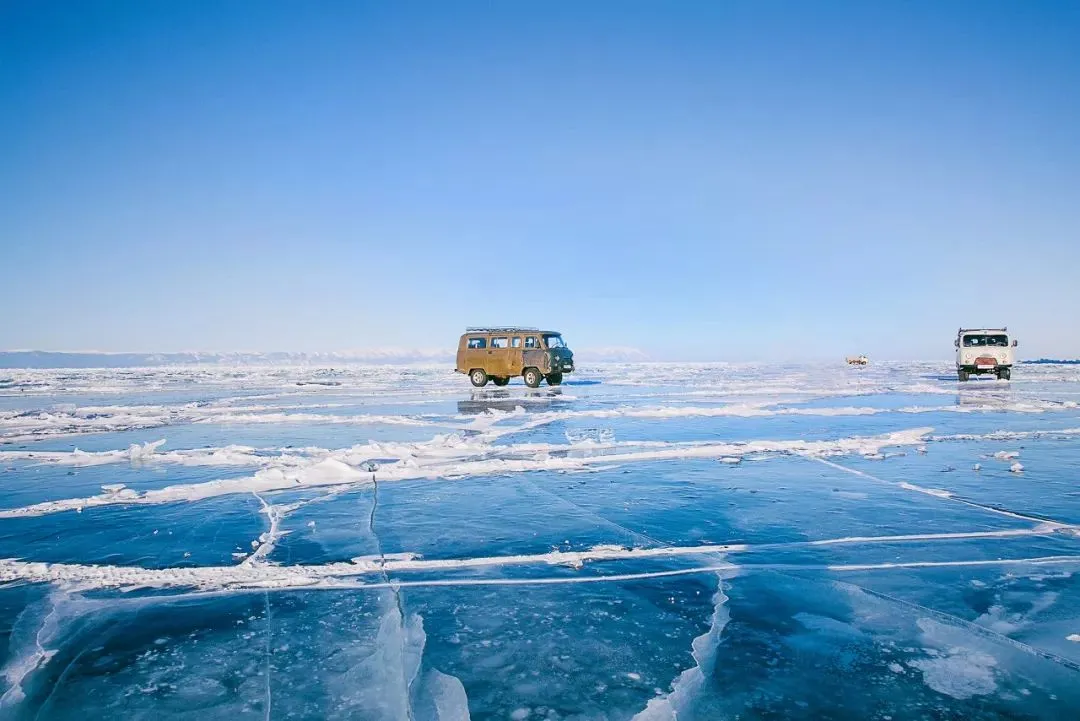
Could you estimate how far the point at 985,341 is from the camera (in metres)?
29.6

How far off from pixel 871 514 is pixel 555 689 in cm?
459

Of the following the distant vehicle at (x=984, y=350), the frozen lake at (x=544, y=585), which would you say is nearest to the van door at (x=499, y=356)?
the frozen lake at (x=544, y=585)

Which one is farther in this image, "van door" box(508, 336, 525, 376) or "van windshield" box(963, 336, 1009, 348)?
"van windshield" box(963, 336, 1009, 348)

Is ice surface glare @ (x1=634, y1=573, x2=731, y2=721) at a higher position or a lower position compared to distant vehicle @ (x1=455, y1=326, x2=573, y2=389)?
lower

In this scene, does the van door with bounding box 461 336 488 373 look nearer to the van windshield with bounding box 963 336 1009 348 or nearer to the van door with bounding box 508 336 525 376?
the van door with bounding box 508 336 525 376

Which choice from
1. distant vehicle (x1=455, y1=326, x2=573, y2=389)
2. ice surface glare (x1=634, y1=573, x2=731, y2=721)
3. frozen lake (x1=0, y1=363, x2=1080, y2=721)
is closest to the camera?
ice surface glare (x1=634, y1=573, x2=731, y2=721)

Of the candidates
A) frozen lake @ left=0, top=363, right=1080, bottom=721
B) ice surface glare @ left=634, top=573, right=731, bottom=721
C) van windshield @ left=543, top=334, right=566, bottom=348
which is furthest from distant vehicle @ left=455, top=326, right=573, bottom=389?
ice surface glare @ left=634, top=573, right=731, bottom=721

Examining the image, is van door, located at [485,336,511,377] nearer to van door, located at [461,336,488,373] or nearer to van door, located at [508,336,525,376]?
van door, located at [508,336,525,376]

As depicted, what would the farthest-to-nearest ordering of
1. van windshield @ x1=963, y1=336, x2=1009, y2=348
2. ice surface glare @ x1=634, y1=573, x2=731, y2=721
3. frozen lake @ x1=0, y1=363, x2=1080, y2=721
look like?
van windshield @ x1=963, y1=336, x2=1009, y2=348 → frozen lake @ x1=0, y1=363, x2=1080, y2=721 → ice surface glare @ x1=634, y1=573, x2=731, y2=721

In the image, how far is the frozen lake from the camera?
9.95 feet

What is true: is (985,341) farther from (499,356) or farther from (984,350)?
(499,356)

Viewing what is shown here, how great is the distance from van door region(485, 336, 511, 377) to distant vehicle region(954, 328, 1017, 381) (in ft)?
72.1

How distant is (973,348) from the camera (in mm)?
29891

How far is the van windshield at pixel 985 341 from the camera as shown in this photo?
29.0 meters
